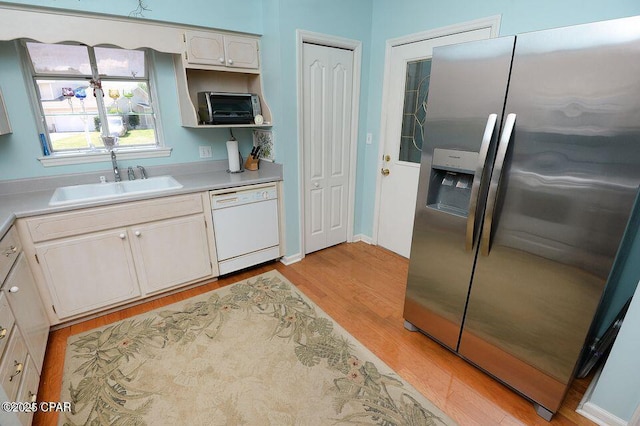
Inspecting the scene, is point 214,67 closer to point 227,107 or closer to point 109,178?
point 227,107

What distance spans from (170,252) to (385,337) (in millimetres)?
1781

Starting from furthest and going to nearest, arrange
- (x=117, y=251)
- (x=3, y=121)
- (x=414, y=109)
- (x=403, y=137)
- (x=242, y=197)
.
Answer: (x=403, y=137)
(x=414, y=109)
(x=242, y=197)
(x=117, y=251)
(x=3, y=121)

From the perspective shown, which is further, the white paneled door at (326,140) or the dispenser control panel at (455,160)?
the white paneled door at (326,140)

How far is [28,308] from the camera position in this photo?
1.76 m

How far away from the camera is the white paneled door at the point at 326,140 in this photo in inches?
114

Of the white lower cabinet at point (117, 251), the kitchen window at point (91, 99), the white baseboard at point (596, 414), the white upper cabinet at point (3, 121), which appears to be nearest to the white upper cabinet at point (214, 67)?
the kitchen window at point (91, 99)

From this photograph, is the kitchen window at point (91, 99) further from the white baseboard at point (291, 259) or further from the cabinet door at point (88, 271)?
the white baseboard at point (291, 259)

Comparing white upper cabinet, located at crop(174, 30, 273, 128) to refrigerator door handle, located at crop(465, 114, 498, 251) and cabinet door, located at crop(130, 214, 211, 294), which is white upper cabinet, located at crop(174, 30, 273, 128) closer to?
cabinet door, located at crop(130, 214, 211, 294)

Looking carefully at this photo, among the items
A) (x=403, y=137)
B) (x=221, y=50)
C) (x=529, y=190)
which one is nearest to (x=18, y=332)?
(x=221, y=50)

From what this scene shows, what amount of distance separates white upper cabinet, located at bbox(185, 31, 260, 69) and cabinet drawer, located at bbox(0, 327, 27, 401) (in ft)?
6.88

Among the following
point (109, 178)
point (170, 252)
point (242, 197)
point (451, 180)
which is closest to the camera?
point (451, 180)

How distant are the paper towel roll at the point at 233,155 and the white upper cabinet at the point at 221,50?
67cm

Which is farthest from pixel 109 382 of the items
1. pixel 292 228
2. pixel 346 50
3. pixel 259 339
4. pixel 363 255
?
pixel 346 50

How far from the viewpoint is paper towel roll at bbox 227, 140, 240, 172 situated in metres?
2.90
